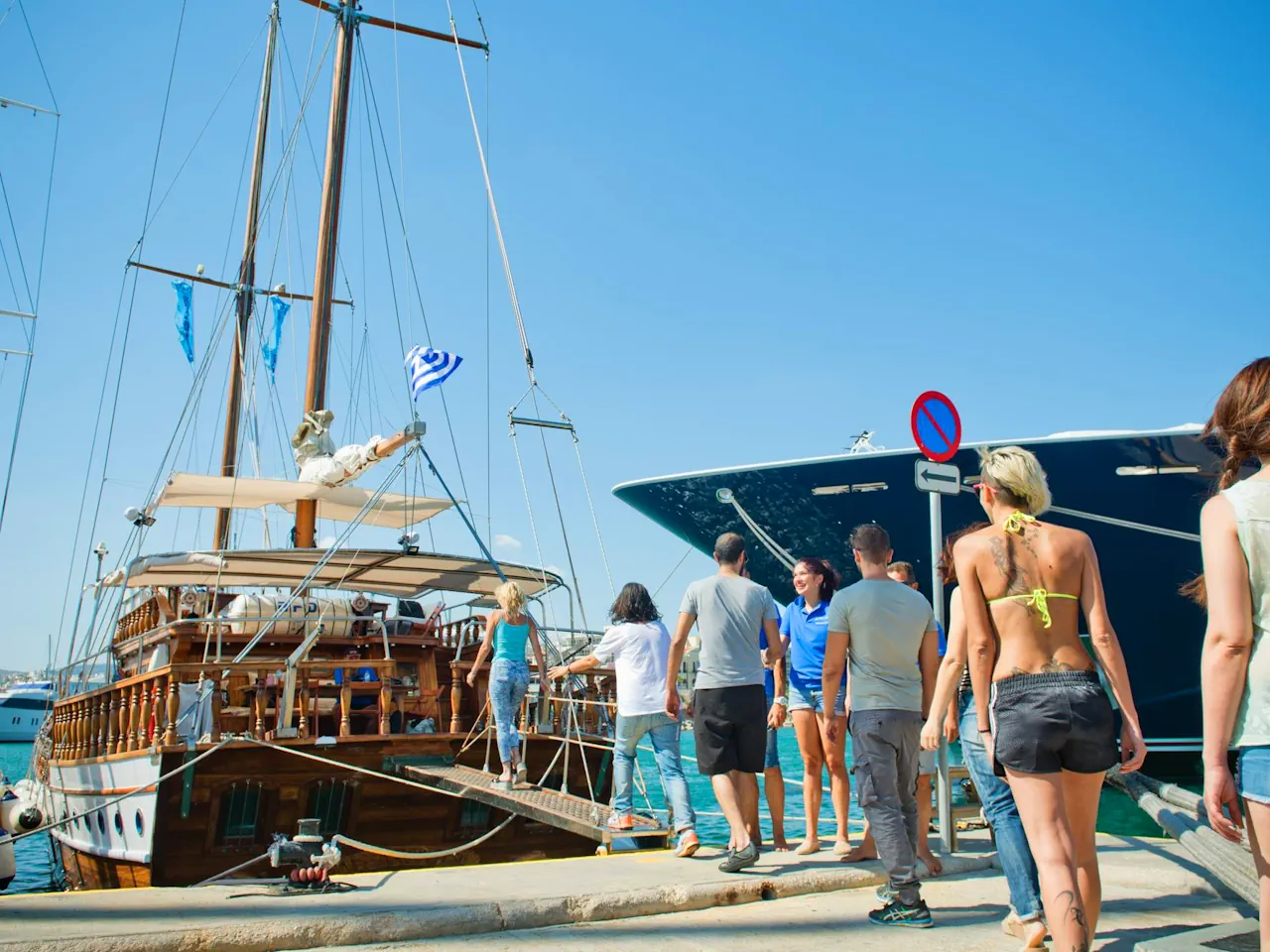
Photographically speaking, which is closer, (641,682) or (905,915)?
(905,915)

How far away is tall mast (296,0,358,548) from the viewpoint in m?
15.9

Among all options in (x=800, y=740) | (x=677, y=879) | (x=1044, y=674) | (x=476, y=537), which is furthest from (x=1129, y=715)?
(x=476, y=537)

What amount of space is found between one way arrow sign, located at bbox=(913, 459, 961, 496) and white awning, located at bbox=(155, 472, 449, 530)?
8.46m

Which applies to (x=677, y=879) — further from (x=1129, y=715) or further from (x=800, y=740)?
(x=1129, y=715)

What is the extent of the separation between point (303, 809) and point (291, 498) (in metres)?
6.73

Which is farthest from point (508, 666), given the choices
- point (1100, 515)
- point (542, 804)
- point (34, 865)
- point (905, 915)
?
point (34, 865)

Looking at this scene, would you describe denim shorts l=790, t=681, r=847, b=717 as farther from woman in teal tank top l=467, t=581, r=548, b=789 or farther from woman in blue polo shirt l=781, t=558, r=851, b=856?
woman in teal tank top l=467, t=581, r=548, b=789

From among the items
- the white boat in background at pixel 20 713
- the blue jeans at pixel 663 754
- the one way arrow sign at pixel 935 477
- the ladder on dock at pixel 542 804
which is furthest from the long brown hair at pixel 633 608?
the white boat in background at pixel 20 713

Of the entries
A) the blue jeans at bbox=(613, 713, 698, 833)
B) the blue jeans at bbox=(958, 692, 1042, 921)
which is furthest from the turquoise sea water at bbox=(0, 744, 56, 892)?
the blue jeans at bbox=(958, 692, 1042, 921)

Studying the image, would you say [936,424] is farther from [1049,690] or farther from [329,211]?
[329,211]

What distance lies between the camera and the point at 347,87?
18.4 m

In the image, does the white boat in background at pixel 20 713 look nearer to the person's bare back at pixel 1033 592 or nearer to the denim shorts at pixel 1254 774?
the person's bare back at pixel 1033 592

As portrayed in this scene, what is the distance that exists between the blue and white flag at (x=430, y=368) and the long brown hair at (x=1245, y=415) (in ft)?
36.1

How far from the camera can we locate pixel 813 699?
19.0ft
